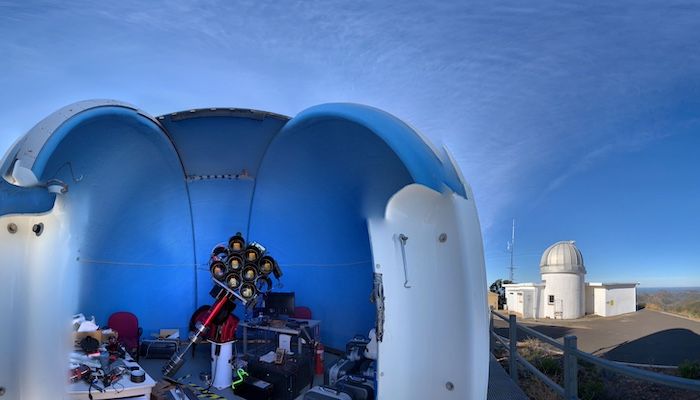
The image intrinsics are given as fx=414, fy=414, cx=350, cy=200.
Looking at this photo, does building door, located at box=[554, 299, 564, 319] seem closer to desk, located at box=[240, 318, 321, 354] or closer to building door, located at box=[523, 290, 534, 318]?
building door, located at box=[523, 290, 534, 318]

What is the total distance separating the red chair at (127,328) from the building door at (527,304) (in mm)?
21993

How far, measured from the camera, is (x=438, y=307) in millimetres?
3424

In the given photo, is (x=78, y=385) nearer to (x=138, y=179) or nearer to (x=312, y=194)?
(x=138, y=179)

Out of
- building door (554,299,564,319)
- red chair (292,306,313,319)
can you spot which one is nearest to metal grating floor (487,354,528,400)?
red chair (292,306,313,319)

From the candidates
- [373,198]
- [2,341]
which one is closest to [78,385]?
[2,341]

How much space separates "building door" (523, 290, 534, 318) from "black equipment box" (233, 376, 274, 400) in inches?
865

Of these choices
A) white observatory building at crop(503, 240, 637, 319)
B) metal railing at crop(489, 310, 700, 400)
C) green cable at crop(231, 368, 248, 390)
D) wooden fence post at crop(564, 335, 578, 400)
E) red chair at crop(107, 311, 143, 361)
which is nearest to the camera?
metal railing at crop(489, 310, 700, 400)

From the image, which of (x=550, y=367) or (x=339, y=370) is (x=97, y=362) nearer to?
(x=339, y=370)

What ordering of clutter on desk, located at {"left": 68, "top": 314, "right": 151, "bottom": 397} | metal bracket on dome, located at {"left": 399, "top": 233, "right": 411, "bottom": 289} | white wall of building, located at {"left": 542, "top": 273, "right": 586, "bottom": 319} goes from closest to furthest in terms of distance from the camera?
metal bracket on dome, located at {"left": 399, "top": 233, "right": 411, "bottom": 289}
clutter on desk, located at {"left": 68, "top": 314, "right": 151, "bottom": 397}
white wall of building, located at {"left": 542, "top": 273, "right": 586, "bottom": 319}

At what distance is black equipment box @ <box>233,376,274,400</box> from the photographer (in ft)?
19.5

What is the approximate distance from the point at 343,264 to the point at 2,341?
19.1 ft

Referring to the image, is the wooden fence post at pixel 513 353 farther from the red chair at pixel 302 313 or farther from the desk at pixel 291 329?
the red chair at pixel 302 313

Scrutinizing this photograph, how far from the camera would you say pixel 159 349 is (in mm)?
8188

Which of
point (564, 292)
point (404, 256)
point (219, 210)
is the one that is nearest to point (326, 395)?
point (404, 256)
